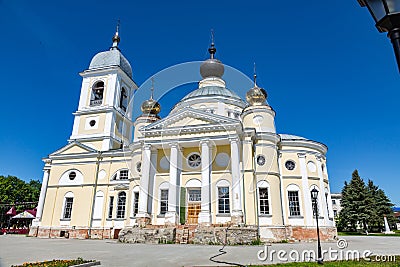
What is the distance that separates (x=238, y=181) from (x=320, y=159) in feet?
32.7

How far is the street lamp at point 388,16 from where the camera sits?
106 inches

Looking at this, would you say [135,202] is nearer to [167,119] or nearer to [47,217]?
[167,119]

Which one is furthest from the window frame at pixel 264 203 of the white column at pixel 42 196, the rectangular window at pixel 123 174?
the white column at pixel 42 196

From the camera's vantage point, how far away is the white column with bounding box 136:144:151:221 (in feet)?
71.7

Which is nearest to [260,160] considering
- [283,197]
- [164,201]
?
[283,197]

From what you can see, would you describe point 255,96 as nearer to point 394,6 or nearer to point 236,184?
point 236,184

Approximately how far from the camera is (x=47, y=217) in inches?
1088

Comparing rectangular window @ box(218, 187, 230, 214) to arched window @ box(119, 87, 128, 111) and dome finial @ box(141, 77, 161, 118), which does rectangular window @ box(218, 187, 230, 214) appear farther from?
arched window @ box(119, 87, 128, 111)

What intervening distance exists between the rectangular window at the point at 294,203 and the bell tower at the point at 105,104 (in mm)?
19533

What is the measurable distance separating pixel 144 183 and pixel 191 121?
639 cm

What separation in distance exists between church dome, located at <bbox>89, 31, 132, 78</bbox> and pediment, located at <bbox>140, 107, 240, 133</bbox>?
47.9 ft

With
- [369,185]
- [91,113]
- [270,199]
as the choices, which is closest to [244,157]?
[270,199]

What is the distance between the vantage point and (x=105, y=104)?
32.8 m

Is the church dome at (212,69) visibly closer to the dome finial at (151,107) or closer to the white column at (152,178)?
the dome finial at (151,107)
